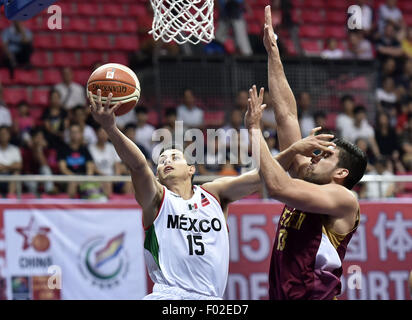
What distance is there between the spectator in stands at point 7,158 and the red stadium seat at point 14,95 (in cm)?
212

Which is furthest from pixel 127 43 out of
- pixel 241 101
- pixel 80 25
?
pixel 241 101

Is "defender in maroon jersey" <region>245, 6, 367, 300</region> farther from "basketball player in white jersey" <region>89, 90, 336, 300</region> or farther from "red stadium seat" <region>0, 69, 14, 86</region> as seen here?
"red stadium seat" <region>0, 69, 14, 86</region>

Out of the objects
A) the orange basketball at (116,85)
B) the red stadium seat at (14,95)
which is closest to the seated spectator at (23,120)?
the red stadium seat at (14,95)

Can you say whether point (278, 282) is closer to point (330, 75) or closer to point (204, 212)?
point (204, 212)

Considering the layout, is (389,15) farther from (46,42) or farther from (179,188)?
(179,188)

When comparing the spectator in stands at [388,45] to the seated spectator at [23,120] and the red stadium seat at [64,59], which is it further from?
the seated spectator at [23,120]

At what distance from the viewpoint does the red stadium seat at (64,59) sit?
488 inches

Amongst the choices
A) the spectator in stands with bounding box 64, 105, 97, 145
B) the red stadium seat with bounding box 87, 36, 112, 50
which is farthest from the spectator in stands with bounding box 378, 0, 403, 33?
the spectator in stands with bounding box 64, 105, 97, 145

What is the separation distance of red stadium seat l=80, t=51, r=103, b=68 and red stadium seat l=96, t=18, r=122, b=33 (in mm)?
489

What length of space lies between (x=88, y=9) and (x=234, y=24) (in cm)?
255

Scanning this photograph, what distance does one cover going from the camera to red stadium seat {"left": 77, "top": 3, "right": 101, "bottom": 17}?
13031mm

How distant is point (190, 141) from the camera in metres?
9.66

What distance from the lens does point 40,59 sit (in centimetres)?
1234
